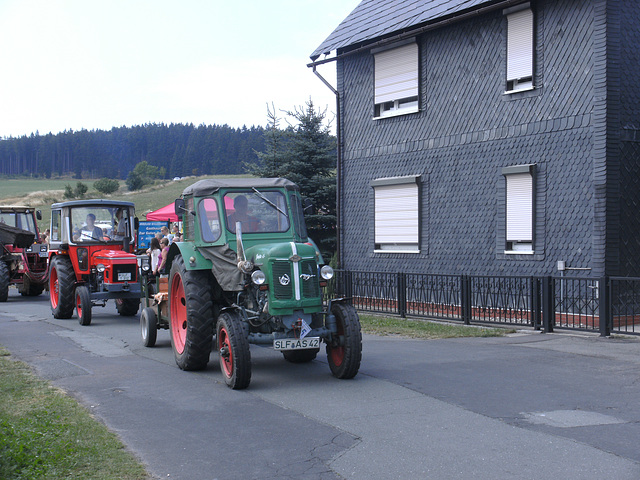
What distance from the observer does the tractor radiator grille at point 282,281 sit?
858 centimetres

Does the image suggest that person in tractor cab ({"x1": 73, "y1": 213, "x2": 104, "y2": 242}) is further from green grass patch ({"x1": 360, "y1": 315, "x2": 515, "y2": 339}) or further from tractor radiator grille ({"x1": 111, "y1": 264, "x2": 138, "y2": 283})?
green grass patch ({"x1": 360, "y1": 315, "x2": 515, "y2": 339})

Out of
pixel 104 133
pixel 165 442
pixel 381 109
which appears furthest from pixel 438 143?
pixel 104 133

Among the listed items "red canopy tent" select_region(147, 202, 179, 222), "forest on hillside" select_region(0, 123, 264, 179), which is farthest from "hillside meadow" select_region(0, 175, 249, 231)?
"red canopy tent" select_region(147, 202, 179, 222)

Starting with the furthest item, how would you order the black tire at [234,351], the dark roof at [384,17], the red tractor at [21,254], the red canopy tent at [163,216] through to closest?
the red canopy tent at [163,216]
the red tractor at [21,254]
the dark roof at [384,17]
the black tire at [234,351]

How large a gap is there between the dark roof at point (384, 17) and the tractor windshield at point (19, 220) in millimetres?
11193

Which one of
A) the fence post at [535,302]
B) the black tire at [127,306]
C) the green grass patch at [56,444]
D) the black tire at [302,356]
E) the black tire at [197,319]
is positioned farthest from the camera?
the black tire at [127,306]

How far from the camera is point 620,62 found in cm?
1428

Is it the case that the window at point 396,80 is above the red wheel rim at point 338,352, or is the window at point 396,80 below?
above

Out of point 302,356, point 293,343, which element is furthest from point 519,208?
point 293,343

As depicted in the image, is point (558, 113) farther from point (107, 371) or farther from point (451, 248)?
point (107, 371)

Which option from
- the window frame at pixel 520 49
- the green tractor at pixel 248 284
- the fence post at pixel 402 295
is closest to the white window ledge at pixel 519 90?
the window frame at pixel 520 49

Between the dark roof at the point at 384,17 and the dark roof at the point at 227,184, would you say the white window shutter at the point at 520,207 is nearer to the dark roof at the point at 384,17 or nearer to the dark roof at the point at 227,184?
the dark roof at the point at 384,17

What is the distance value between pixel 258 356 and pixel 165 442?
4.90 m

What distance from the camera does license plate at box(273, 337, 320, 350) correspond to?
28.0ft
